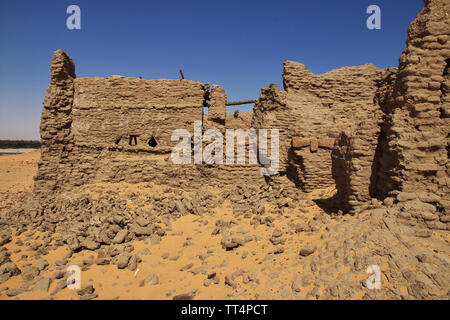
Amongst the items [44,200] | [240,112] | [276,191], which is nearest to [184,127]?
Result: [240,112]

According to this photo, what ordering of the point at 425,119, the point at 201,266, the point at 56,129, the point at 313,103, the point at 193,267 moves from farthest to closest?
the point at 56,129, the point at 313,103, the point at 193,267, the point at 201,266, the point at 425,119

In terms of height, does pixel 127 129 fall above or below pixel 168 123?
below

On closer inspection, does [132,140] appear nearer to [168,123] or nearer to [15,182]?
[168,123]

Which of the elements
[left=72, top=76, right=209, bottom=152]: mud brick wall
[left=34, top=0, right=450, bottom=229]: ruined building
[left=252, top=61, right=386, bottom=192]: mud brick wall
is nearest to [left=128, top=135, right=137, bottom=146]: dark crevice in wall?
[left=34, top=0, right=450, bottom=229]: ruined building

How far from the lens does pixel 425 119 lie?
3977mm

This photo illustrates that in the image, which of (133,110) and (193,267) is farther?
(133,110)

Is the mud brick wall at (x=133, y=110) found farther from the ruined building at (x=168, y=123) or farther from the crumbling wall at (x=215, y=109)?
the crumbling wall at (x=215, y=109)

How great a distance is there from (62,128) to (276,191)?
26.5ft

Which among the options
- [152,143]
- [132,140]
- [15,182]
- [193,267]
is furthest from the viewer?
[15,182]

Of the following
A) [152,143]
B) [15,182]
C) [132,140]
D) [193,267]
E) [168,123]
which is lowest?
[193,267]

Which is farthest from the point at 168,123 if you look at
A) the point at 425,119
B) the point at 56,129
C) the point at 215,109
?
the point at 425,119

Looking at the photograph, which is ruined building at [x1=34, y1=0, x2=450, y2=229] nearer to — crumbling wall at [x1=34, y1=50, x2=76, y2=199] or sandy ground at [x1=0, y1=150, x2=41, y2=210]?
crumbling wall at [x1=34, y1=50, x2=76, y2=199]

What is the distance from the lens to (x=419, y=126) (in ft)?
13.2

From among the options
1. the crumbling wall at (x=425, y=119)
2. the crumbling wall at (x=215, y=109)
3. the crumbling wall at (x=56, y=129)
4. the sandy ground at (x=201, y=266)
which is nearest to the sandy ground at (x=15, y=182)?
the crumbling wall at (x=56, y=129)
